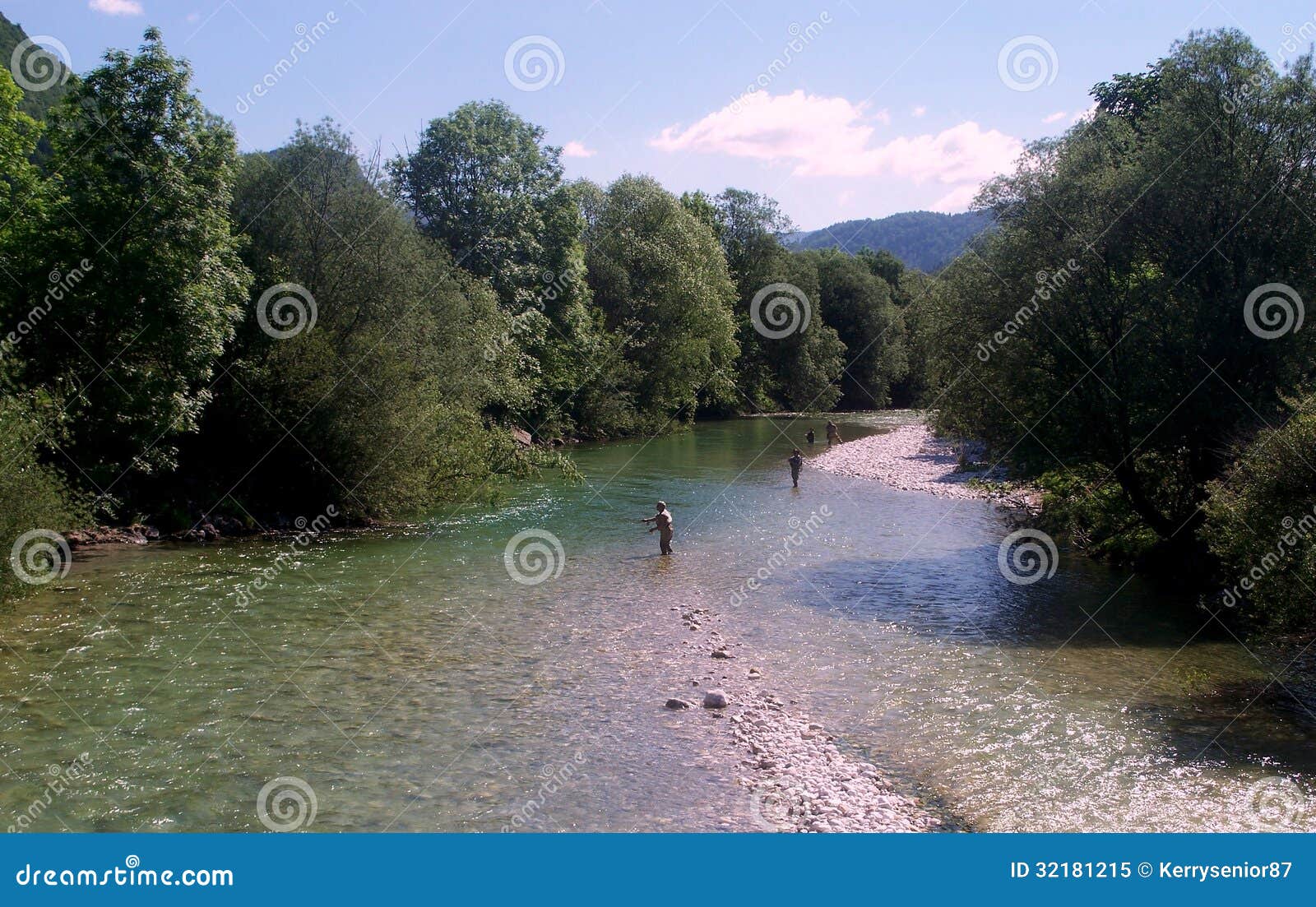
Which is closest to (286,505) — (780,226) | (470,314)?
(470,314)

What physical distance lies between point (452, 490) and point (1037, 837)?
24518 mm

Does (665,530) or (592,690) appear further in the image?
(665,530)

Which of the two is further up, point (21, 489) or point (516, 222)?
point (516, 222)

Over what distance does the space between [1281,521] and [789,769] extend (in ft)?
29.1

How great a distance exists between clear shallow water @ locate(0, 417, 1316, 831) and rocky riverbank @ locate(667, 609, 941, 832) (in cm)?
31

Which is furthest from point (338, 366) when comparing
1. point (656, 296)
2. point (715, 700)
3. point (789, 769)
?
point (656, 296)

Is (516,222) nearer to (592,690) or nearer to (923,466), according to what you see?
(923,466)

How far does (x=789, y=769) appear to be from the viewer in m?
12.2

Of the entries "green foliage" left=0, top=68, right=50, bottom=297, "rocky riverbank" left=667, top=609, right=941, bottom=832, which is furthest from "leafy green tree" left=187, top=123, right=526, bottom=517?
"rocky riverbank" left=667, top=609, right=941, bottom=832

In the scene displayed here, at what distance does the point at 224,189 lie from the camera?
1014 inches

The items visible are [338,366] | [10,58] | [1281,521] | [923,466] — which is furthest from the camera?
[10,58]

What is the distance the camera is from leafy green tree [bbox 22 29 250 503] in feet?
79.3

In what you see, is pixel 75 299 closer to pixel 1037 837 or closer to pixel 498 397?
pixel 498 397

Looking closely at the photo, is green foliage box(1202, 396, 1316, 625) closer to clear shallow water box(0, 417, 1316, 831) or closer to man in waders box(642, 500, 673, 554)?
clear shallow water box(0, 417, 1316, 831)
